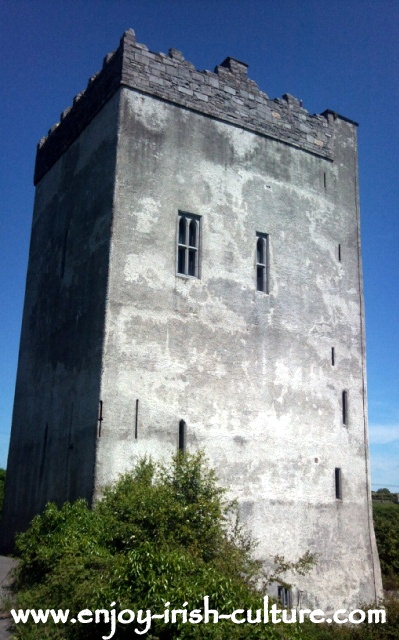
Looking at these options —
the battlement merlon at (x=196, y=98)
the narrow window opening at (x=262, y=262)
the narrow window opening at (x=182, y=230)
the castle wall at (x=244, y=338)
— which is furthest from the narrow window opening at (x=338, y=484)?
the battlement merlon at (x=196, y=98)

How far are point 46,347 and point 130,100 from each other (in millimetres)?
7060

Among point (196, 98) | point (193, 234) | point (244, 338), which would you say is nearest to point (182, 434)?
point (244, 338)

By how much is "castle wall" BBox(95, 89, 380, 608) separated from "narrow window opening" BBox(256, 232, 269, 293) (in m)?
0.18

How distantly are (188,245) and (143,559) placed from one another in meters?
9.30

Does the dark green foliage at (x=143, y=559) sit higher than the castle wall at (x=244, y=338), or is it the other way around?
the castle wall at (x=244, y=338)

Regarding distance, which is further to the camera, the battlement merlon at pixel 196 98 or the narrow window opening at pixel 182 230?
the battlement merlon at pixel 196 98

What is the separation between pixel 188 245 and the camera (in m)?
16.5

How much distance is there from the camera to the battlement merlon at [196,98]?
17.0 metres

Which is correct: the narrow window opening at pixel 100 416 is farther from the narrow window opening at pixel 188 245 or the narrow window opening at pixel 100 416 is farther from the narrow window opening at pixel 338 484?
the narrow window opening at pixel 338 484

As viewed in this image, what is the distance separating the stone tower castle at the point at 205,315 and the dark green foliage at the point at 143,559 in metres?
1.72

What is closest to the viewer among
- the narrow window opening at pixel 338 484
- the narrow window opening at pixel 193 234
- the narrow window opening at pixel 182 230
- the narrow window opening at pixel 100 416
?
the narrow window opening at pixel 100 416

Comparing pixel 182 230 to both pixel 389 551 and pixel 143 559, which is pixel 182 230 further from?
pixel 389 551

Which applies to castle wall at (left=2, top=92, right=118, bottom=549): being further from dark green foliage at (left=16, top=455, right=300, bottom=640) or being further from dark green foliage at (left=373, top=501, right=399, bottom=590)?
dark green foliage at (left=373, top=501, right=399, bottom=590)

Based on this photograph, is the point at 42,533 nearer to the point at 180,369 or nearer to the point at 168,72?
the point at 180,369
